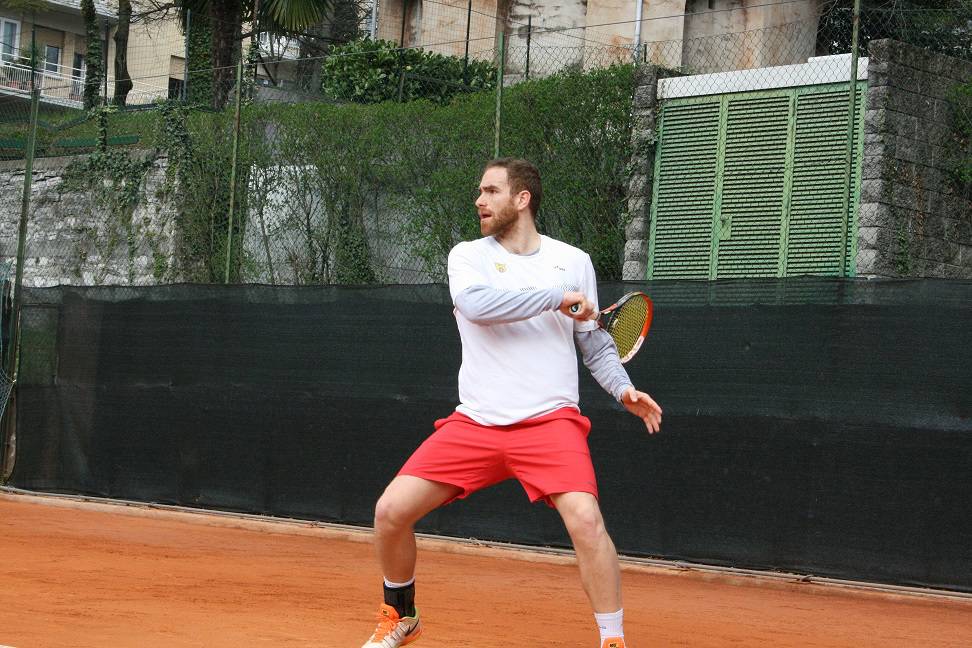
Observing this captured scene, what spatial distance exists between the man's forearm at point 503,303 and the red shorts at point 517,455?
394 millimetres

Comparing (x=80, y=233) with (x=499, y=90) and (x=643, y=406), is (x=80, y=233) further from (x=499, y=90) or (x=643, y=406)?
(x=643, y=406)

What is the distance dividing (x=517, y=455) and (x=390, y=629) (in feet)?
2.61

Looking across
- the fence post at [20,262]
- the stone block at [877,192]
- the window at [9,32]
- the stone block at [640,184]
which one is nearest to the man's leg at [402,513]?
the stone block at [877,192]

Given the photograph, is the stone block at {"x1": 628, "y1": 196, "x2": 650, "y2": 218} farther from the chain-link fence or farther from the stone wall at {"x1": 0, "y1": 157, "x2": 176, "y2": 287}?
the stone wall at {"x1": 0, "y1": 157, "x2": 176, "y2": 287}

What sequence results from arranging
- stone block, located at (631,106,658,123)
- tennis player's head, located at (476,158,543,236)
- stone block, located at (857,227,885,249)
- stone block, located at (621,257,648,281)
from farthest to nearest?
stone block, located at (631,106,658,123) < stone block, located at (621,257,648,281) < stone block, located at (857,227,885,249) < tennis player's head, located at (476,158,543,236)

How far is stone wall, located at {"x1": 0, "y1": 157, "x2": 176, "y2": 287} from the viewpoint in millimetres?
12938

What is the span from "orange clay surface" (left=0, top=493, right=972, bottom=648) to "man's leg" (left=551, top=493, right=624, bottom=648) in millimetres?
1293

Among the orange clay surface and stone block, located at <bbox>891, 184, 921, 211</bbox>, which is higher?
stone block, located at <bbox>891, 184, 921, 211</bbox>

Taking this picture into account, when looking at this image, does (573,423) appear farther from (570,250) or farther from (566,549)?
(566,549)

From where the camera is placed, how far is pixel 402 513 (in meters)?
4.54

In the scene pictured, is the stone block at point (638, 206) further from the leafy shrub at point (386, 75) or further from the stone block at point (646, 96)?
the leafy shrub at point (386, 75)

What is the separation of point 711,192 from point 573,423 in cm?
663

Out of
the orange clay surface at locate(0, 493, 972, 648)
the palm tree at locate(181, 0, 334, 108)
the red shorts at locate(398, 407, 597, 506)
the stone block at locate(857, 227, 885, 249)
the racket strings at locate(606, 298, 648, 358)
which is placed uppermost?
the palm tree at locate(181, 0, 334, 108)

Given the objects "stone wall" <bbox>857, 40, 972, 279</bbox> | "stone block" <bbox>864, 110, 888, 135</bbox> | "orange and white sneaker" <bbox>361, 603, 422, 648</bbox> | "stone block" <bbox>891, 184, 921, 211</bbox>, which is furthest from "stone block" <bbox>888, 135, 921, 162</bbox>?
"orange and white sneaker" <bbox>361, 603, 422, 648</bbox>
